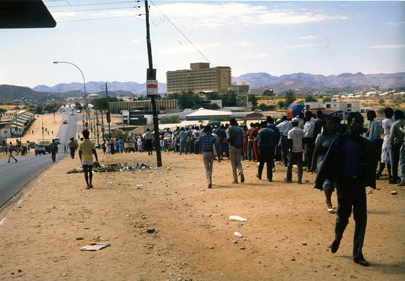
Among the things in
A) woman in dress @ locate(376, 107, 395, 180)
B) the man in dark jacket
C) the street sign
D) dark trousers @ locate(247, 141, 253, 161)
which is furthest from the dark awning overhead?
the street sign

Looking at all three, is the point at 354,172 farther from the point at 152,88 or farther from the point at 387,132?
the point at 152,88

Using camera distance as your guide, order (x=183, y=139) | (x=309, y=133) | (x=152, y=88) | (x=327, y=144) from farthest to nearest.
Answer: (x=183, y=139), (x=152, y=88), (x=309, y=133), (x=327, y=144)

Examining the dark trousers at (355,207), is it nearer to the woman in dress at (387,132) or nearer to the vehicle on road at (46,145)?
the woman in dress at (387,132)

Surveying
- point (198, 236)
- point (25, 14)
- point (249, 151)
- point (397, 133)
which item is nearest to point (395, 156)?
point (397, 133)

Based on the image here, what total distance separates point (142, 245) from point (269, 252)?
6.89 feet

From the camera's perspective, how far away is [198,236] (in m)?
6.99

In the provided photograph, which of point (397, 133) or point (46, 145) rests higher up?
point (397, 133)

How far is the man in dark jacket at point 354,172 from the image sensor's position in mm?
5176

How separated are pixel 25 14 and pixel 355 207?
174 inches

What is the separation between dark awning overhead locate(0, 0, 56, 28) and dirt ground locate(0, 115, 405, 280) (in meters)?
3.29

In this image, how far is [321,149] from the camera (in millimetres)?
8391

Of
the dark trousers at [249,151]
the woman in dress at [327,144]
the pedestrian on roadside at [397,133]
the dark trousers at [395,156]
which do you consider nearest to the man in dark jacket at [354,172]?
the woman in dress at [327,144]

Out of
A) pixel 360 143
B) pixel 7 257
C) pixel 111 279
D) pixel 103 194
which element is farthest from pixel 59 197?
pixel 360 143

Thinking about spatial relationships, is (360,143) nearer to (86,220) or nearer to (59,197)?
(86,220)
